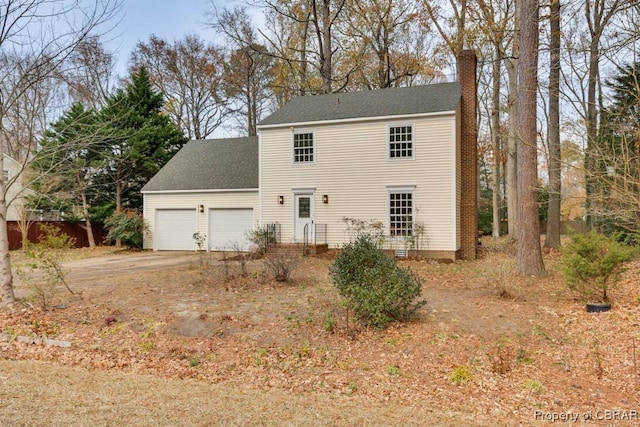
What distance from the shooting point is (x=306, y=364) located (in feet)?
18.3

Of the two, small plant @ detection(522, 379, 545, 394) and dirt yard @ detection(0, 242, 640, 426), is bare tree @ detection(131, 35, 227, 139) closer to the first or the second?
dirt yard @ detection(0, 242, 640, 426)

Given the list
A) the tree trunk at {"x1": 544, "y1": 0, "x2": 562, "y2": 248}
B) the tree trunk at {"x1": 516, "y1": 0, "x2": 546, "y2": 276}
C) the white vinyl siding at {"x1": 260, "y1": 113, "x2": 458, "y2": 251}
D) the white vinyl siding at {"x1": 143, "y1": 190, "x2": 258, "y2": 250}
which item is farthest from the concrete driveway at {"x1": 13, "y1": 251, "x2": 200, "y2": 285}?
the tree trunk at {"x1": 544, "y1": 0, "x2": 562, "y2": 248}

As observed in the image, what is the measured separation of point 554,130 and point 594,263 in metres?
9.96

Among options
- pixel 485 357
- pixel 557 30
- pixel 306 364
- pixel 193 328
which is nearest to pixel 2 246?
pixel 193 328

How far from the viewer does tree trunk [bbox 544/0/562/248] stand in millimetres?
11852

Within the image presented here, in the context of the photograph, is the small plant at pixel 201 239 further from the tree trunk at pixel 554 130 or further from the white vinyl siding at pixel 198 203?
the tree trunk at pixel 554 130

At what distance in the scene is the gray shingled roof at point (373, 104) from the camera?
1545 cm

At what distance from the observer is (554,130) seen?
15.4 m

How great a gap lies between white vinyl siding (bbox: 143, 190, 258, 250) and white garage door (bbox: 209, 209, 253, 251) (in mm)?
205

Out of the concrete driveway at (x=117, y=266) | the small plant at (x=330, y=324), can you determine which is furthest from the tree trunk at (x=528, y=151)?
the concrete driveway at (x=117, y=266)

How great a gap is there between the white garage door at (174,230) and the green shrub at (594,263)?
1562cm

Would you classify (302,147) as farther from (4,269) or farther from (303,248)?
(4,269)

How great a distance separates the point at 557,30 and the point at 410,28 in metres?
13.6

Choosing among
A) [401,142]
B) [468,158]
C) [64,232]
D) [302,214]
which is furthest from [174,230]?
[468,158]
